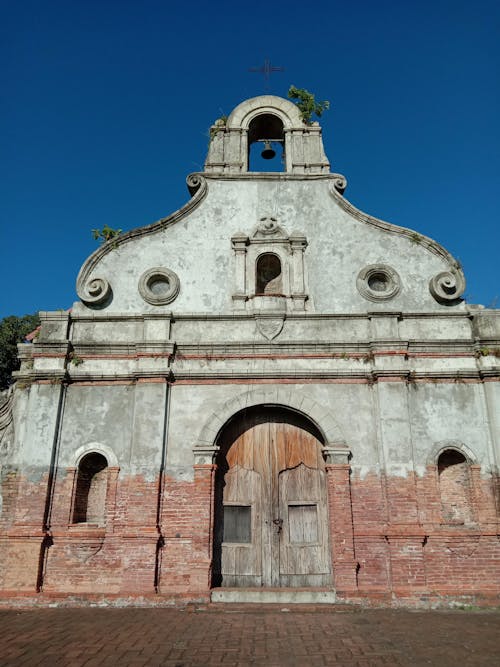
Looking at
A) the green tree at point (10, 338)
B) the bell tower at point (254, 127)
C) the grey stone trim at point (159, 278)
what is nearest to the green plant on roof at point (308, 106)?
the bell tower at point (254, 127)

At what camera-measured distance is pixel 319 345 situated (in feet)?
37.2

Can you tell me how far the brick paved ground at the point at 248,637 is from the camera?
6.73 m

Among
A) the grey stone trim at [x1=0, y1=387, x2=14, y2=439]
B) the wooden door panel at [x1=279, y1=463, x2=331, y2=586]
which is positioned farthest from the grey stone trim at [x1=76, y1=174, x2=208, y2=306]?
the wooden door panel at [x1=279, y1=463, x2=331, y2=586]

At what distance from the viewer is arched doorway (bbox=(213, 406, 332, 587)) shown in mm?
10500

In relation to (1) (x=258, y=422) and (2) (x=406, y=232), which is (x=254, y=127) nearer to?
(2) (x=406, y=232)

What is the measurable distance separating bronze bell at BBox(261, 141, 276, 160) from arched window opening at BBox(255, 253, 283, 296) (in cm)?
363

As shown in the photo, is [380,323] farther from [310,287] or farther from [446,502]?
[446,502]

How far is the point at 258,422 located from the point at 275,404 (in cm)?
60

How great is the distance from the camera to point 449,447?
35.2ft

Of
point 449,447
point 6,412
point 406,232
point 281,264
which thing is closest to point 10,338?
point 6,412

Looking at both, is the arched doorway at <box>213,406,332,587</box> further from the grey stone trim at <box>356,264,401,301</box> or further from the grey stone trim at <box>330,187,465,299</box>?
the grey stone trim at <box>330,187,465,299</box>

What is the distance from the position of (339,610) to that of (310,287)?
6.42 m

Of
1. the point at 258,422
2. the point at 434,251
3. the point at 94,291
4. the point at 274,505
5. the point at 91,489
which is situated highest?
the point at 434,251

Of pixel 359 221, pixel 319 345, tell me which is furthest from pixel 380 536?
pixel 359 221
